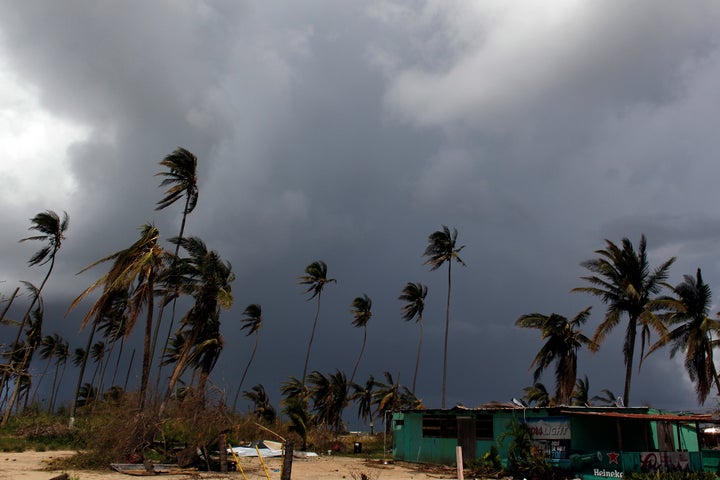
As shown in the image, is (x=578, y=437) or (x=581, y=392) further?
(x=581, y=392)

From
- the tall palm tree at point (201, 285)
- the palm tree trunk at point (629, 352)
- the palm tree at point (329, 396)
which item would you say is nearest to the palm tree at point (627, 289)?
the palm tree trunk at point (629, 352)

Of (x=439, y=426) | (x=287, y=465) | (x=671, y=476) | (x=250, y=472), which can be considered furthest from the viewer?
(x=439, y=426)

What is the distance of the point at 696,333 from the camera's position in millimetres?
27484

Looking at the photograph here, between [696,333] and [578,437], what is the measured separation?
445 inches

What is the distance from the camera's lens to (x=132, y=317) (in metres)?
19.3

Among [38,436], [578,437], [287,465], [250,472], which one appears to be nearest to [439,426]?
[578,437]

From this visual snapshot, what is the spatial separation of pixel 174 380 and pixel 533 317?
2035 centimetres

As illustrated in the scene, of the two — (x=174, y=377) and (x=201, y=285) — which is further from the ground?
(x=201, y=285)

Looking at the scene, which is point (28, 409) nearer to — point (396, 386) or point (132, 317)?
point (132, 317)

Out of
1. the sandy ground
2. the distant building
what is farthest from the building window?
the sandy ground

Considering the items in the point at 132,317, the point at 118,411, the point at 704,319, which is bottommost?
the point at 118,411

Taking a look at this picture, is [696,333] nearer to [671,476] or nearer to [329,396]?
[671,476]

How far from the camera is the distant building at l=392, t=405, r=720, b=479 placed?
1764 centimetres

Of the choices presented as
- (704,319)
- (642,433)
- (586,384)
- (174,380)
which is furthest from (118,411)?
(586,384)
